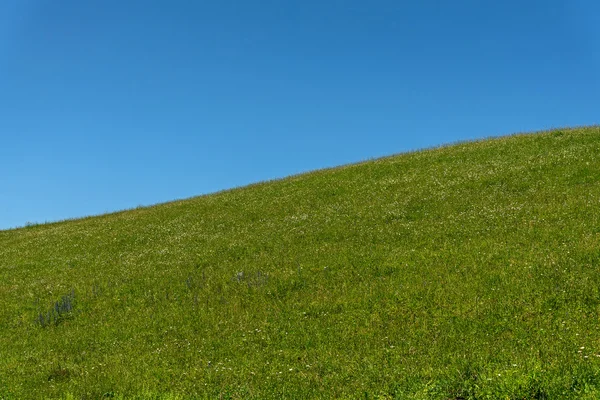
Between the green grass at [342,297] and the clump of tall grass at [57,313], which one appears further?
the clump of tall grass at [57,313]

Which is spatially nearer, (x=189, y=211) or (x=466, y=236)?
(x=466, y=236)

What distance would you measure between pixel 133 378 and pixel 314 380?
489 centimetres

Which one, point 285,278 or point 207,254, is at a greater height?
point 207,254

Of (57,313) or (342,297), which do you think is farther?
(57,313)

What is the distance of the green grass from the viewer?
41.5 feet

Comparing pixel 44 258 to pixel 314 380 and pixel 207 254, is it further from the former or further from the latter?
pixel 314 380

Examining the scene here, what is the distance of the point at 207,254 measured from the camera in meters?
26.5

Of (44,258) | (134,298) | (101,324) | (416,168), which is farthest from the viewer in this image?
(416,168)

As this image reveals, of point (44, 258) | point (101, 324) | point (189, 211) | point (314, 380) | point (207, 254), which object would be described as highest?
point (189, 211)

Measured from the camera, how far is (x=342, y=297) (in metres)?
18.1

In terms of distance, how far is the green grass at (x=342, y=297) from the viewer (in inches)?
498

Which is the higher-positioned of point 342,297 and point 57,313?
point 57,313

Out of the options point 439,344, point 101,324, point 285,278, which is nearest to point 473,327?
point 439,344

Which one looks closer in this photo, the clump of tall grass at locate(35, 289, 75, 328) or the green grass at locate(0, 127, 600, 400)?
the green grass at locate(0, 127, 600, 400)
